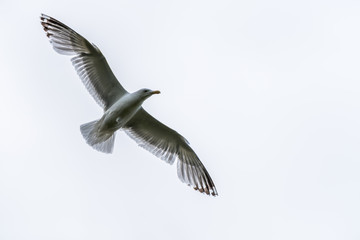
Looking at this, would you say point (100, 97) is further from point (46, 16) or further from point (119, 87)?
point (46, 16)

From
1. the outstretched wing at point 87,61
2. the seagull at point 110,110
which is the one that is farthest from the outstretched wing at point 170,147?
the outstretched wing at point 87,61

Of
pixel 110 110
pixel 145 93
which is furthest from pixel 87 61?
pixel 145 93

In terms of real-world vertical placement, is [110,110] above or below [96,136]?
above

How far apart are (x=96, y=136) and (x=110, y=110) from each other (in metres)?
0.48

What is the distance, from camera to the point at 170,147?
1201cm

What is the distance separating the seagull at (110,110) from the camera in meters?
11.0

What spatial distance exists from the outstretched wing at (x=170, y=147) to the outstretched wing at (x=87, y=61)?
0.58 m

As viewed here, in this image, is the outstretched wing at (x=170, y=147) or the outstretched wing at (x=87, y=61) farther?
the outstretched wing at (x=170, y=147)

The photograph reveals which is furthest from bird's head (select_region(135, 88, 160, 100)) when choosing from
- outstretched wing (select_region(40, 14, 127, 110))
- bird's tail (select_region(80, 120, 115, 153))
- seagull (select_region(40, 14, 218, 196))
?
bird's tail (select_region(80, 120, 115, 153))

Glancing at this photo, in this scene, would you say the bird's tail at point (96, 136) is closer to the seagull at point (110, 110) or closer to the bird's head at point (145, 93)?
the seagull at point (110, 110)

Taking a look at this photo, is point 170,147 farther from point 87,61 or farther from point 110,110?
point 87,61

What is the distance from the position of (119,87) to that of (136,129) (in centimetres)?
83

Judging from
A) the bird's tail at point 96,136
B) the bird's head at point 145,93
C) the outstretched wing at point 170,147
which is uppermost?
the bird's head at point 145,93

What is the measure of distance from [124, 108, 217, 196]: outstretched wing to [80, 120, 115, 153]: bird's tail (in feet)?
2.12
